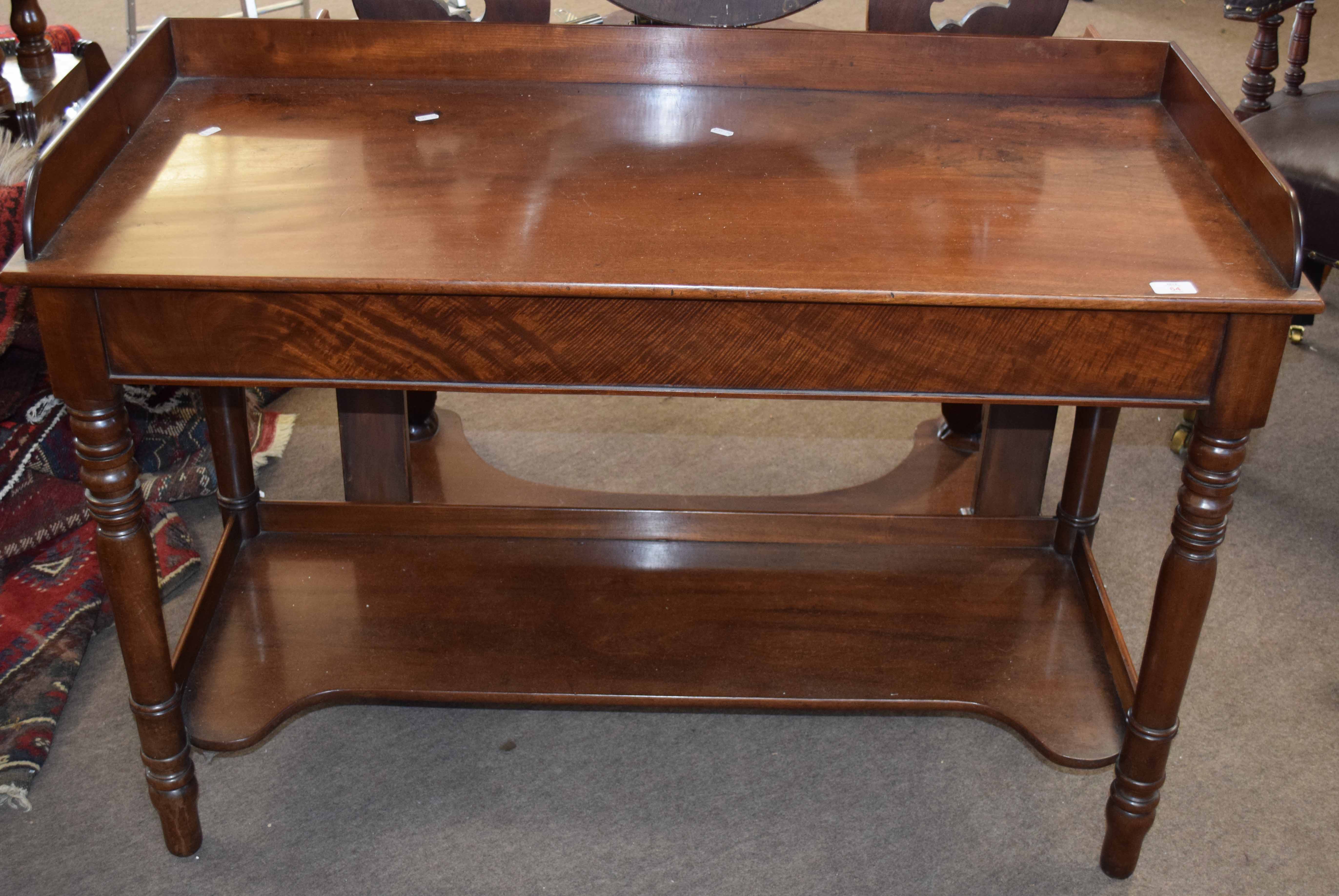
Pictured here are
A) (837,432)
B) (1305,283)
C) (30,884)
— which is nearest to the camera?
(1305,283)

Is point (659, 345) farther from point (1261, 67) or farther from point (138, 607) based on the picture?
point (1261, 67)

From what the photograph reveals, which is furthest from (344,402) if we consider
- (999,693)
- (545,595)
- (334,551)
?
(999,693)

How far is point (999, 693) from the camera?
1632 mm

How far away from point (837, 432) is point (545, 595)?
960 millimetres

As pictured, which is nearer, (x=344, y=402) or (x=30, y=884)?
(x=30, y=884)

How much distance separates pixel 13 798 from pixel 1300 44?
9.24ft

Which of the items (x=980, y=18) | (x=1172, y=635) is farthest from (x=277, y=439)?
(x=1172, y=635)

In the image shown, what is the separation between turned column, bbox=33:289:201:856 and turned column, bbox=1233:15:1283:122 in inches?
82.2

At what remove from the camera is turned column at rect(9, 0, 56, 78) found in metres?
2.63

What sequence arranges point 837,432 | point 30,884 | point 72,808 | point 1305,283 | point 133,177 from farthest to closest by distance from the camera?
1. point 837,432
2. point 72,808
3. point 30,884
4. point 133,177
5. point 1305,283

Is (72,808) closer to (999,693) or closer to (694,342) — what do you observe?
(694,342)

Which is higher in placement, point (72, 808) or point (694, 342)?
point (694, 342)

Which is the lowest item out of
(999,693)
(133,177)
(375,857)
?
(375,857)

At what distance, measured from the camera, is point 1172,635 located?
144cm
